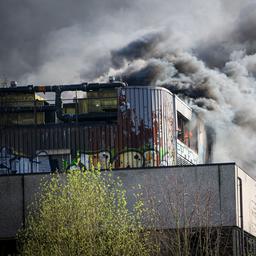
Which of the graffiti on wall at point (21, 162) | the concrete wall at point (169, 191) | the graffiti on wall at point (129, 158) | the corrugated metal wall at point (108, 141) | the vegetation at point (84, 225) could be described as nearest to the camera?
the vegetation at point (84, 225)

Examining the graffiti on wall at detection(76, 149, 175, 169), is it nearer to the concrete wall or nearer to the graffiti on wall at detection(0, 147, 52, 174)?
the graffiti on wall at detection(0, 147, 52, 174)

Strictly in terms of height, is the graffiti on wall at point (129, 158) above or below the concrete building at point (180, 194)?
above

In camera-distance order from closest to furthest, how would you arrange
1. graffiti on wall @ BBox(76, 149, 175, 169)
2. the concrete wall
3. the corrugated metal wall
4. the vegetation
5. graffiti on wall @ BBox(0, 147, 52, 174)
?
the vegetation
the concrete wall
graffiti on wall @ BBox(76, 149, 175, 169)
graffiti on wall @ BBox(0, 147, 52, 174)
the corrugated metal wall

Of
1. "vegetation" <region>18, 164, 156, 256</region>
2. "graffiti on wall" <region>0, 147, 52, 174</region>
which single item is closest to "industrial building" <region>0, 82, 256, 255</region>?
"graffiti on wall" <region>0, 147, 52, 174</region>

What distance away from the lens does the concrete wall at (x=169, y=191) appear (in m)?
41.2

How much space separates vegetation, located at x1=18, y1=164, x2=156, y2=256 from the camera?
A: 118ft

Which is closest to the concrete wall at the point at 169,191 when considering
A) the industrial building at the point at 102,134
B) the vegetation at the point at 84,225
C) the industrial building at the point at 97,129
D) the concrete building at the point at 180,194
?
the concrete building at the point at 180,194

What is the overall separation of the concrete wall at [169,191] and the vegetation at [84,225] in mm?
2454

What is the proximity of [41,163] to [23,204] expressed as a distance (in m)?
22.0

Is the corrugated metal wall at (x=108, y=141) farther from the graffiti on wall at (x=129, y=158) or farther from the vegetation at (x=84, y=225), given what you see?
the vegetation at (x=84, y=225)

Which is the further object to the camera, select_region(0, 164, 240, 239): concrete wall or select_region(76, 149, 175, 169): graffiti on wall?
select_region(76, 149, 175, 169): graffiti on wall

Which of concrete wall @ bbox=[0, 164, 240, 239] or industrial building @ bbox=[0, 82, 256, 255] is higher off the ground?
industrial building @ bbox=[0, 82, 256, 255]

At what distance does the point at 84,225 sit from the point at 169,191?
620cm

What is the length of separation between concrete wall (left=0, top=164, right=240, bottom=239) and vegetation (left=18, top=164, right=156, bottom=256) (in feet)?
8.05
